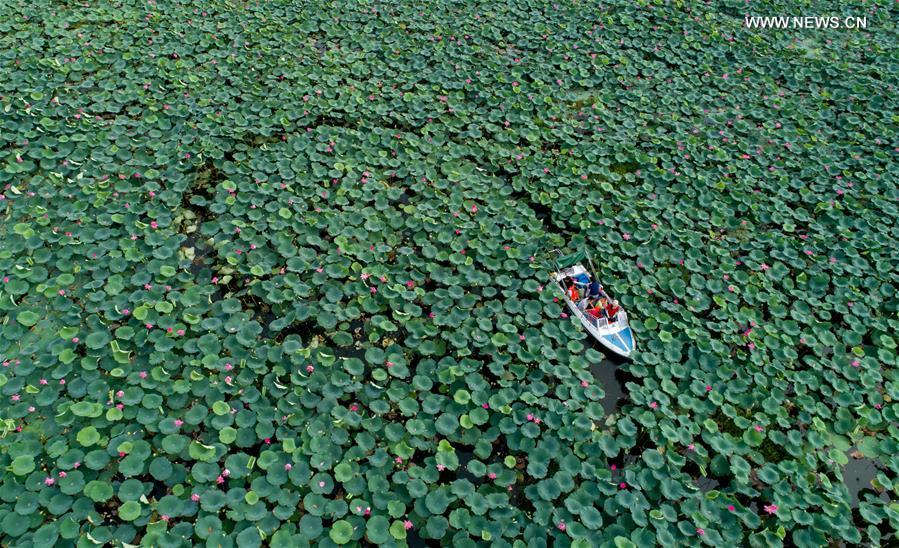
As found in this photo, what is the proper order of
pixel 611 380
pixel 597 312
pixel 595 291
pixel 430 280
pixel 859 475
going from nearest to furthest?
1. pixel 859 475
2. pixel 611 380
3. pixel 597 312
4. pixel 595 291
5. pixel 430 280

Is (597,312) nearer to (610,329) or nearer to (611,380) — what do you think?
(610,329)

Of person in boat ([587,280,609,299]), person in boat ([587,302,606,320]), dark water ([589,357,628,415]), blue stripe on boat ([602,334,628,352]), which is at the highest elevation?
person in boat ([587,280,609,299])

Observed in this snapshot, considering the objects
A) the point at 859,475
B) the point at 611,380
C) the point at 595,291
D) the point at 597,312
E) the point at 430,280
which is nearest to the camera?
the point at 859,475

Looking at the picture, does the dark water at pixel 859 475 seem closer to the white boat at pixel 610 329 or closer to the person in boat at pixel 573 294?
the white boat at pixel 610 329

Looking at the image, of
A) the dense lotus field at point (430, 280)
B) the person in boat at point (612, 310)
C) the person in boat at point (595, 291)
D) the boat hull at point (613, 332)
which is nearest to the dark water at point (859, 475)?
the dense lotus field at point (430, 280)

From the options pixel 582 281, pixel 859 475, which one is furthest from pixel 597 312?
pixel 859 475

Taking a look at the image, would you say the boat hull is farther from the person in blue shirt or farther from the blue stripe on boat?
the person in blue shirt

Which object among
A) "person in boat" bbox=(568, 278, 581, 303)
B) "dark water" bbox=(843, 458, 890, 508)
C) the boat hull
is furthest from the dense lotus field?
"person in boat" bbox=(568, 278, 581, 303)

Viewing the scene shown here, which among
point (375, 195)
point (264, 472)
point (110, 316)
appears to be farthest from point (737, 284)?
point (110, 316)

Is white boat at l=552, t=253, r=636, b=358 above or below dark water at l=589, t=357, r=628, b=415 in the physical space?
above
